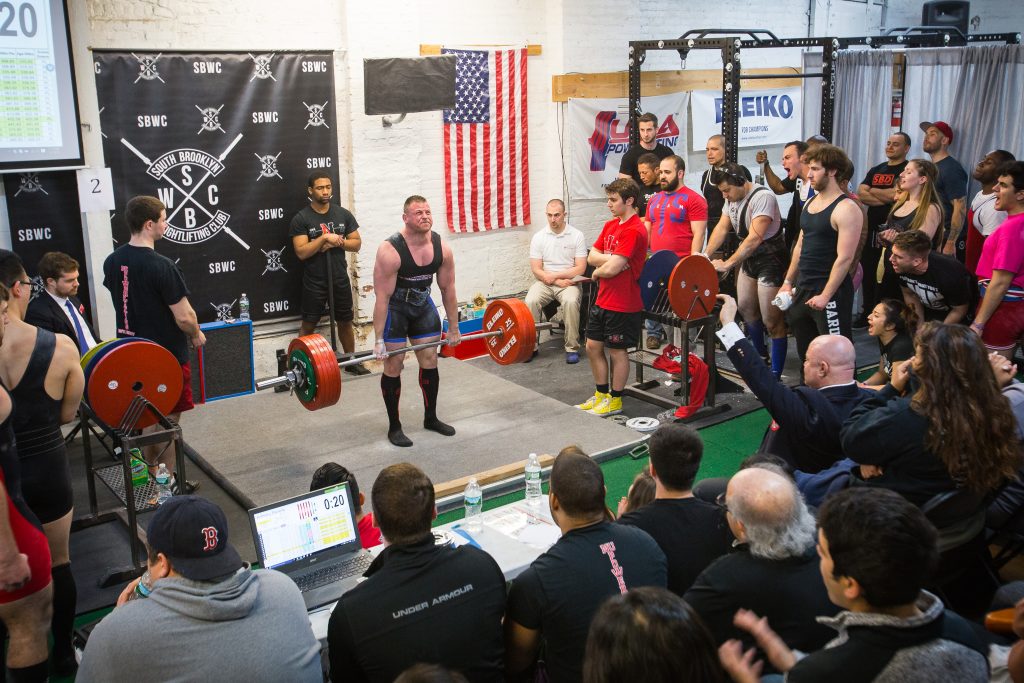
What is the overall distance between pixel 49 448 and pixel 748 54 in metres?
9.29

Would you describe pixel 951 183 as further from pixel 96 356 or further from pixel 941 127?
pixel 96 356

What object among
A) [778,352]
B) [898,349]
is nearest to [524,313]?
[778,352]

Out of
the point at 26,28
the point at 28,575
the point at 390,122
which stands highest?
the point at 26,28

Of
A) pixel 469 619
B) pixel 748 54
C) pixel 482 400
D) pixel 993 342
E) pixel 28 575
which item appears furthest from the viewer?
pixel 748 54

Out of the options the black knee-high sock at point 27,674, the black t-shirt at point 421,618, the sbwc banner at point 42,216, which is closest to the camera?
the black t-shirt at point 421,618

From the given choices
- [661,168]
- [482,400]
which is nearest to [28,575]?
[482,400]

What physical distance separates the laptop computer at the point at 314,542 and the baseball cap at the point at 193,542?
76 cm

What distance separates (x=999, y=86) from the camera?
8195mm

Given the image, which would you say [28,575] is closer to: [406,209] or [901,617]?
[901,617]

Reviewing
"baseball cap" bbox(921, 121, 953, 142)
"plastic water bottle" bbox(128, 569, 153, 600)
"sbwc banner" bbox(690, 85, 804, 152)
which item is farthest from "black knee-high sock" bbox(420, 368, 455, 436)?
"sbwc banner" bbox(690, 85, 804, 152)

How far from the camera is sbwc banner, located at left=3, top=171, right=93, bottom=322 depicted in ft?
21.4

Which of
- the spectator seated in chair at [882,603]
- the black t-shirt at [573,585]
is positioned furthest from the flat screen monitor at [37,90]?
the spectator seated in chair at [882,603]

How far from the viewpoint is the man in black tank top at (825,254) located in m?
6.13

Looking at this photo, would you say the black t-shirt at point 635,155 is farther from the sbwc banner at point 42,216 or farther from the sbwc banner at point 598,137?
the sbwc banner at point 42,216
